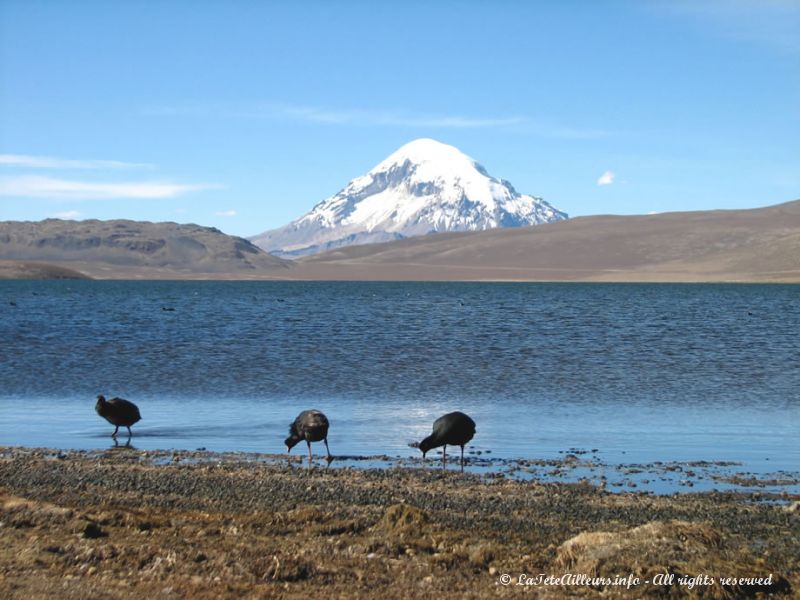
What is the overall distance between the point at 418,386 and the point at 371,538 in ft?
58.6

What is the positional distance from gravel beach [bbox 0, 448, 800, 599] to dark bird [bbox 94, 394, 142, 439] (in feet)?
13.9

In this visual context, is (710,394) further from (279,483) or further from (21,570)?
(21,570)

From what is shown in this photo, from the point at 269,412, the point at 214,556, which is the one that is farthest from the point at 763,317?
the point at 214,556

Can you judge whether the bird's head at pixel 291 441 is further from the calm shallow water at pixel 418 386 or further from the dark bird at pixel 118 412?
the dark bird at pixel 118 412

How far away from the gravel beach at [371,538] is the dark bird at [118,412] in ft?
13.9

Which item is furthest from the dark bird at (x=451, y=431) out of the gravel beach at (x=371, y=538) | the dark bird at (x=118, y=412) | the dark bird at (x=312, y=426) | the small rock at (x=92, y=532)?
the small rock at (x=92, y=532)

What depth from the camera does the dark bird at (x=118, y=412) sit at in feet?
63.3

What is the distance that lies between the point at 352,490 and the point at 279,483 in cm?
114

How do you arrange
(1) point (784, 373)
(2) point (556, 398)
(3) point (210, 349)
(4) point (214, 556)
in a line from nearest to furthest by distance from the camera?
1. (4) point (214, 556)
2. (2) point (556, 398)
3. (1) point (784, 373)
4. (3) point (210, 349)

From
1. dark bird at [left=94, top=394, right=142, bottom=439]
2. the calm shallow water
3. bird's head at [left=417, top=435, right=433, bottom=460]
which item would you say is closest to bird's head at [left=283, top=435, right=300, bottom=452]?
the calm shallow water

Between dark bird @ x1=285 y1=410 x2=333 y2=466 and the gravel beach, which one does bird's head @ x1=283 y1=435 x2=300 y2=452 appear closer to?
dark bird @ x1=285 y1=410 x2=333 y2=466

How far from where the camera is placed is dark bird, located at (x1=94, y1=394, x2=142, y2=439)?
1930cm

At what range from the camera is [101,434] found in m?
19.9

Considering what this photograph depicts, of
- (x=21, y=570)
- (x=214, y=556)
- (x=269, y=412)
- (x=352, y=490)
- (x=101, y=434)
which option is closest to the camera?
(x=21, y=570)
